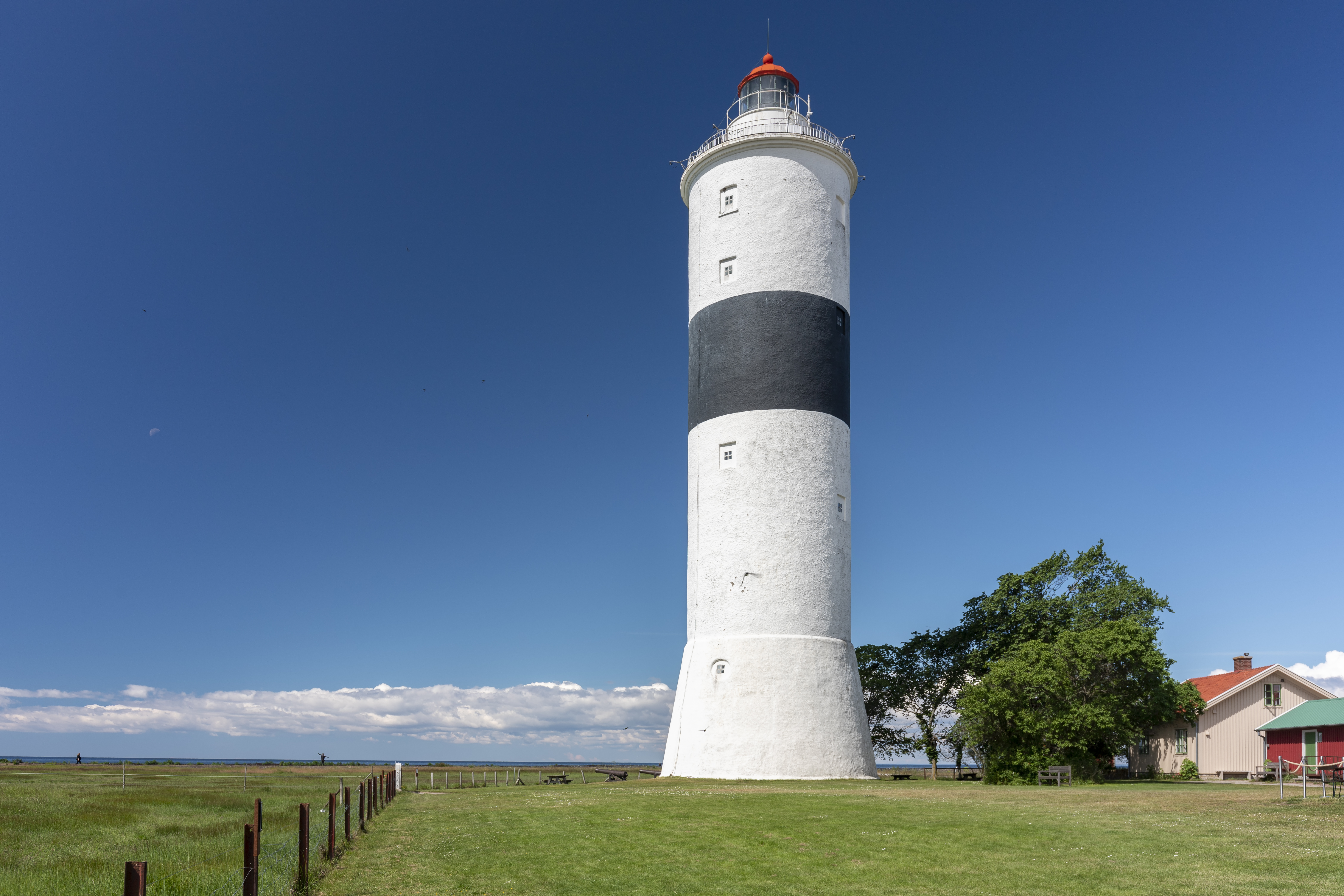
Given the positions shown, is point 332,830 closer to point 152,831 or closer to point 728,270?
point 152,831

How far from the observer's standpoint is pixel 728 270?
3156cm

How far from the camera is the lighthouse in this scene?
92.0 ft

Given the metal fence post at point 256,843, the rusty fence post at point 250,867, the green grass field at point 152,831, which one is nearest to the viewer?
the rusty fence post at point 250,867

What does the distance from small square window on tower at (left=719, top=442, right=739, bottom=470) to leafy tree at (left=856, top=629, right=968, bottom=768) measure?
11.0m

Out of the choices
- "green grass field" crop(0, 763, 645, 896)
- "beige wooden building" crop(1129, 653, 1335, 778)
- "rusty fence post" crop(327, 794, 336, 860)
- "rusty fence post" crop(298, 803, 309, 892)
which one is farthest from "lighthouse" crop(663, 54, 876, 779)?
"rusty fence post" crop(298, 803, 309, 892)

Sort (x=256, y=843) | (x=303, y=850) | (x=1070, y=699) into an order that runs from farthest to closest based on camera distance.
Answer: (x=1070, y=699) → (x=303, y=850) → (x=256, y=843)

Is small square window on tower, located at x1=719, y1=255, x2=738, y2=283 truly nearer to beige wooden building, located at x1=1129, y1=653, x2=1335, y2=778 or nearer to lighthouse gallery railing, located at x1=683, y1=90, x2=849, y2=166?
lighthouse gallery railing, located at x1=683, y1=90, x2=849, y2=166

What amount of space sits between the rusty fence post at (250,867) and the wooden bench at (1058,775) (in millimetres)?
23924

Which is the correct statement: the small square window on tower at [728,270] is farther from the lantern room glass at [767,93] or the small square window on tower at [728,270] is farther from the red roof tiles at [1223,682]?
the red roof tiles at [1223,682]

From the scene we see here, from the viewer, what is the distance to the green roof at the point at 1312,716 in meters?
30.8

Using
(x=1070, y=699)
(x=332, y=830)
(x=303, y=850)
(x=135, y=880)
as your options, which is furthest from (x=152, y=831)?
(x=1070, y=699)

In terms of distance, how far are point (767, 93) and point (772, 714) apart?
886 inches

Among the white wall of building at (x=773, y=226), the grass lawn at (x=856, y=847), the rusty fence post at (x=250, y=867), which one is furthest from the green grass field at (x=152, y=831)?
the white wall of building at (x=773, y=226)

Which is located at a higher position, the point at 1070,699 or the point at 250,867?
the point at 250,867
